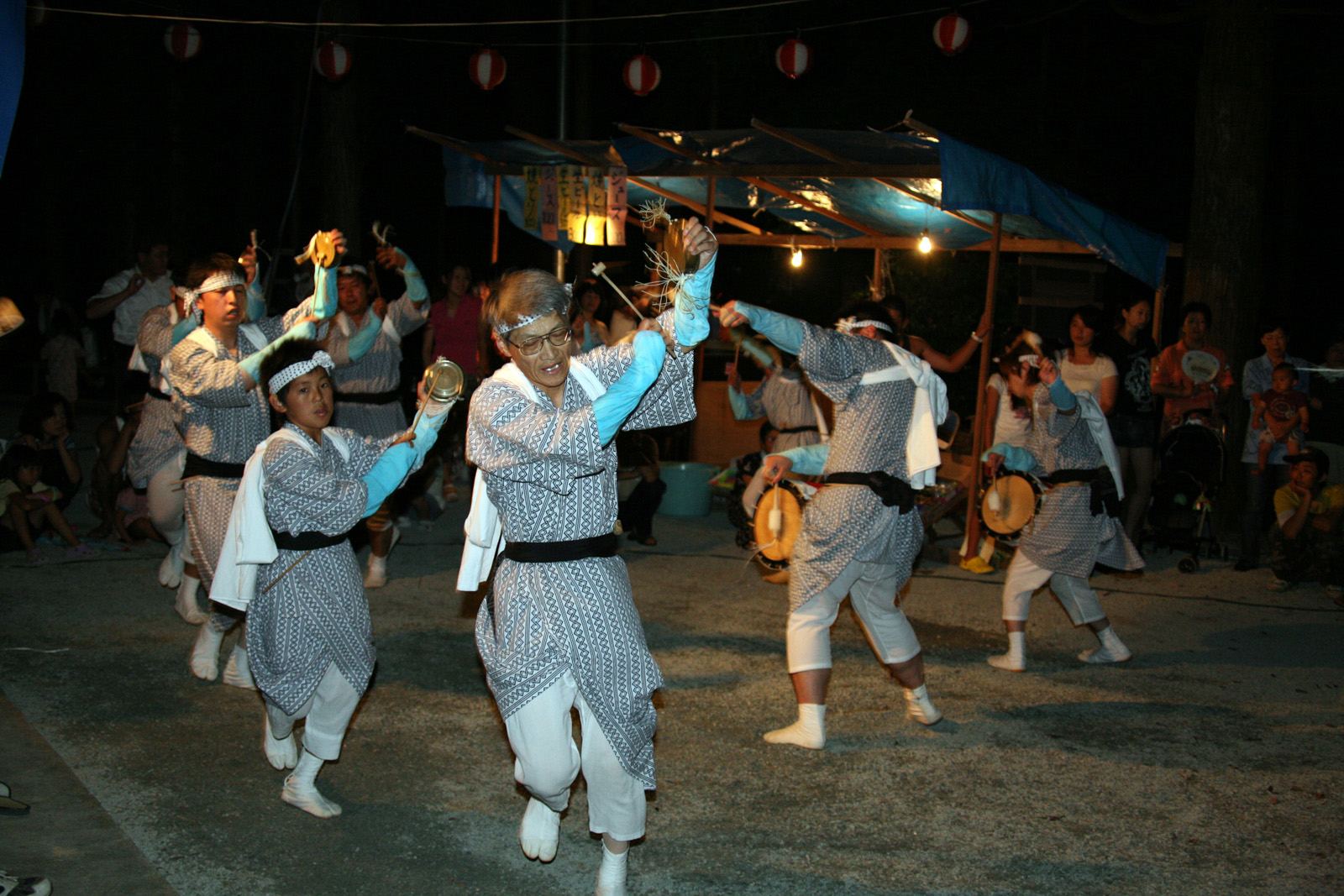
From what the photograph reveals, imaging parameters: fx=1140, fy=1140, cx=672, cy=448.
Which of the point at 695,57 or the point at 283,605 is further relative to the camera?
the point at 695,57

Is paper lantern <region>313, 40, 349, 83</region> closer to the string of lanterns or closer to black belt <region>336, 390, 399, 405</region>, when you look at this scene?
the string of lanterns

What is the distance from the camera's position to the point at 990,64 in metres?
18.3

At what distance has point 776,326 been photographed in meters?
4.40

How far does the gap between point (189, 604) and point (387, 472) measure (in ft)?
9.83

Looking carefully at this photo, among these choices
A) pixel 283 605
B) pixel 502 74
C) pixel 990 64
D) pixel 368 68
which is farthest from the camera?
pixel 368 68

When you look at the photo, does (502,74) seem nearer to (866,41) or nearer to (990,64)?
(866,41)

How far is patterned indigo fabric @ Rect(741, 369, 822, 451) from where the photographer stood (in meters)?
7.45

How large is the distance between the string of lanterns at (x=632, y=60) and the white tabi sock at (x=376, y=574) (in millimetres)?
5736

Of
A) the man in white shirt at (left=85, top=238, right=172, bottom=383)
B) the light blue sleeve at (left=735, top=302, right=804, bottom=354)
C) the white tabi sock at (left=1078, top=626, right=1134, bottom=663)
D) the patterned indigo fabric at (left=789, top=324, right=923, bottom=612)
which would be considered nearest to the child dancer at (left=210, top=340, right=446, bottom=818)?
the light blue sleeve at (left=735, top=302, right=804, bottom=354)

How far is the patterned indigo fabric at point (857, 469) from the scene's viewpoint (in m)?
4.80

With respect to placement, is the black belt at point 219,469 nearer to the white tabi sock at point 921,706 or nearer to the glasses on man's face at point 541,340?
the glasses on man's face at point 541,340

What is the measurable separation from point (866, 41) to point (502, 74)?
7585 millimetres

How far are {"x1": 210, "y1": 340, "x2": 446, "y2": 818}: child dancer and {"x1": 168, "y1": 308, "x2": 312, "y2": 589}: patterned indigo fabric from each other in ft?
3.33

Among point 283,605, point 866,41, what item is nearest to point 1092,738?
point 283,605
